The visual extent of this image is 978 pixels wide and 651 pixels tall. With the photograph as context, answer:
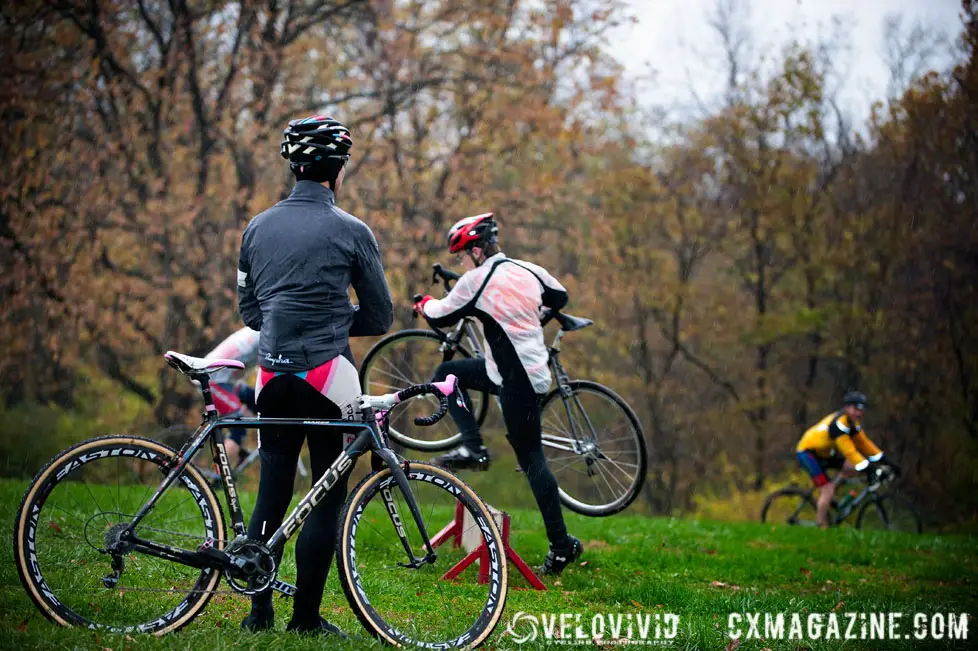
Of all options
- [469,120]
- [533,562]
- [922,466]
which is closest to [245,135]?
[469,120]

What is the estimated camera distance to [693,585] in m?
7.59

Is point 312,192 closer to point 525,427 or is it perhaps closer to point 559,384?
point 525,427

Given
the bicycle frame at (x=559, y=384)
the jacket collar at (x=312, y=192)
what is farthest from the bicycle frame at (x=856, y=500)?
the jacket collar at (x=312, y=192)

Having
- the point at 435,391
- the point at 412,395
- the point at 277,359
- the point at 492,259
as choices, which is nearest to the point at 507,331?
the point at 492,259

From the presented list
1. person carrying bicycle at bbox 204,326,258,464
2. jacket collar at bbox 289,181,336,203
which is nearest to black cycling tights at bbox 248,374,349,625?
jacket collar at bbox 289,181,336,203

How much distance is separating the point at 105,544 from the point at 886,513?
1485cm

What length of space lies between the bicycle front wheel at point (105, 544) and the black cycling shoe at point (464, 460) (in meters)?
2.36

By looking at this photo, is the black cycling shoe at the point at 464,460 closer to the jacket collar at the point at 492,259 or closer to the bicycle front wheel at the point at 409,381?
the bicycle front wheel at the point at 409,381

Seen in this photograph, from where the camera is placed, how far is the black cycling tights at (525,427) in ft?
21.2

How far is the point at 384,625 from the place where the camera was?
4113mm

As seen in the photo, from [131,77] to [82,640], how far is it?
45.0 ft

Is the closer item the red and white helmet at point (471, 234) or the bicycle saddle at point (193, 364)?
the bicycle saddle at point (193, 364)

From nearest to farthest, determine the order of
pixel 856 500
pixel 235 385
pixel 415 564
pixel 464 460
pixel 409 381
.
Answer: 1. pixel 415 564
2. pixel 464 460
3. pixel 409 381
4. pixel 235 385
5. pixel 856 500

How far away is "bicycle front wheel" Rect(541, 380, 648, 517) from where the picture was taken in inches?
272
